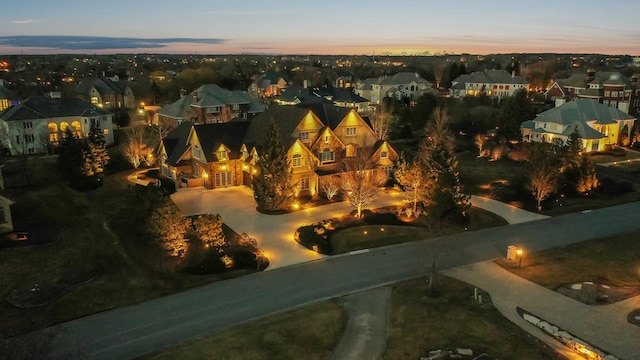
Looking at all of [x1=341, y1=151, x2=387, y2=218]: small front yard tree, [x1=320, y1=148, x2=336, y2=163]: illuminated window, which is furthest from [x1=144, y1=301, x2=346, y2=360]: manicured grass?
[x1=320, y1=148, x2=336, y2=163]: illuminated window

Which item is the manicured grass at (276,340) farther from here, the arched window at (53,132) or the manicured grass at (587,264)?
the arched window at (53,132)

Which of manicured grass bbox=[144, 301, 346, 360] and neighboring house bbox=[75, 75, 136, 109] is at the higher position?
neighboring house bbox=[75, 75, 136, 109]

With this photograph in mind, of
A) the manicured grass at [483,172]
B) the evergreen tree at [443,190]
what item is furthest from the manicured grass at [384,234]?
the manicured grass at [483,172]

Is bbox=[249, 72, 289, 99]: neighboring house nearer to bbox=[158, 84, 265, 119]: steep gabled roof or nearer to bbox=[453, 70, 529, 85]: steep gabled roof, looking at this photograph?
bbox=[158, 84, 265, 119]: steep gabled roof

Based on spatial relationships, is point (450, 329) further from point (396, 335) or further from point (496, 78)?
point (496, 78)

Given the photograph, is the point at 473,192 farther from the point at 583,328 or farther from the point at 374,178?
the point at 583,328
